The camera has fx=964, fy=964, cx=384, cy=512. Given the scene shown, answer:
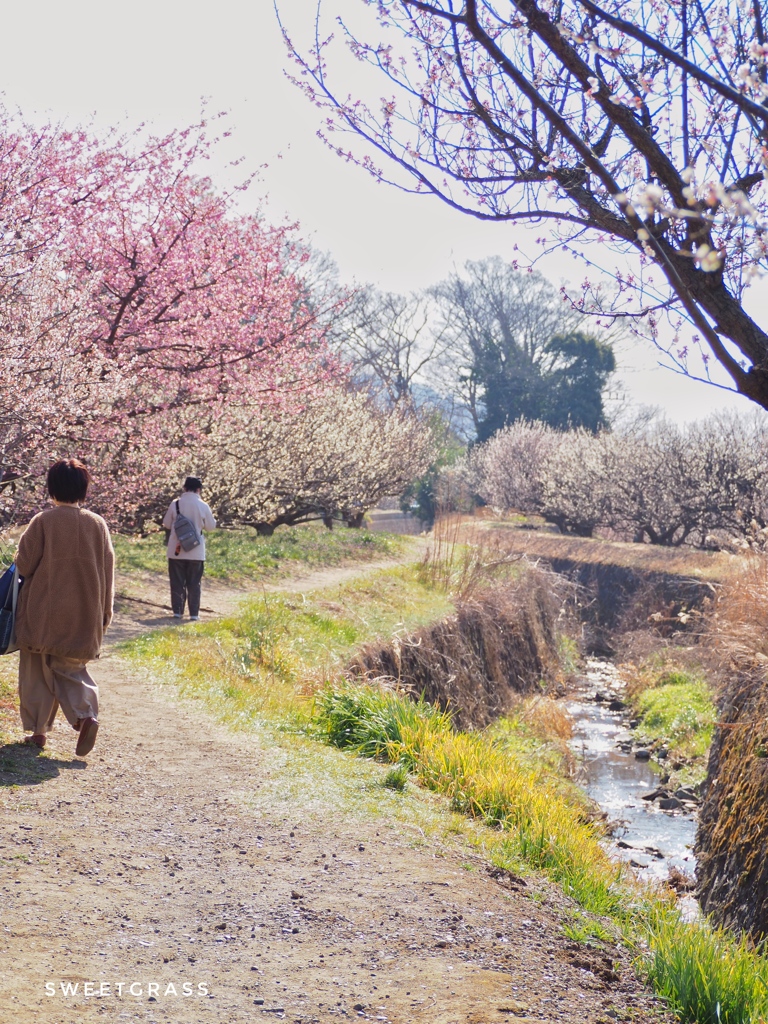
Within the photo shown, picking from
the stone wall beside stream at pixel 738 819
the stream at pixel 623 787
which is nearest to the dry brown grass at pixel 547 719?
the stream at pixel 623 787

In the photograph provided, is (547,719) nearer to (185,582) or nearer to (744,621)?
(744,621)

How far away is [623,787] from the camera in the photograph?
1263cm

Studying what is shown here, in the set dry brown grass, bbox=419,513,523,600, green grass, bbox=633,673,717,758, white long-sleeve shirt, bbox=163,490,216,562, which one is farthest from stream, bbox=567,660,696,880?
white long-sleeve shirt, bbox=163,490,216,562

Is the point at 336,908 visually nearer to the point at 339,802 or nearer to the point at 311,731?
the point at 339,802

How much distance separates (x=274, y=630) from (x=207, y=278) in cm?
521

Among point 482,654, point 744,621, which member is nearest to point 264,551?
point 482,654

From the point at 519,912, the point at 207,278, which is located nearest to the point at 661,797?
the point at 519,912

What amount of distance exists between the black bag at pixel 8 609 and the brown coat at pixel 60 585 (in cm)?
6

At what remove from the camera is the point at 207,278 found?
13422mm

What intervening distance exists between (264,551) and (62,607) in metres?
12.7

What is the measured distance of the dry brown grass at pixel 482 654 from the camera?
1189cm

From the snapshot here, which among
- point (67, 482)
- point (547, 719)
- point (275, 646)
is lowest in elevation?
point (547, 719)

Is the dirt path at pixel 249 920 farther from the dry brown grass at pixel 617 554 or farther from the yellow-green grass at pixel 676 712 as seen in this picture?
the dry brown grass at pixel 617 554

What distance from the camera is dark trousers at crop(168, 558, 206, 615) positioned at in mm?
11789
